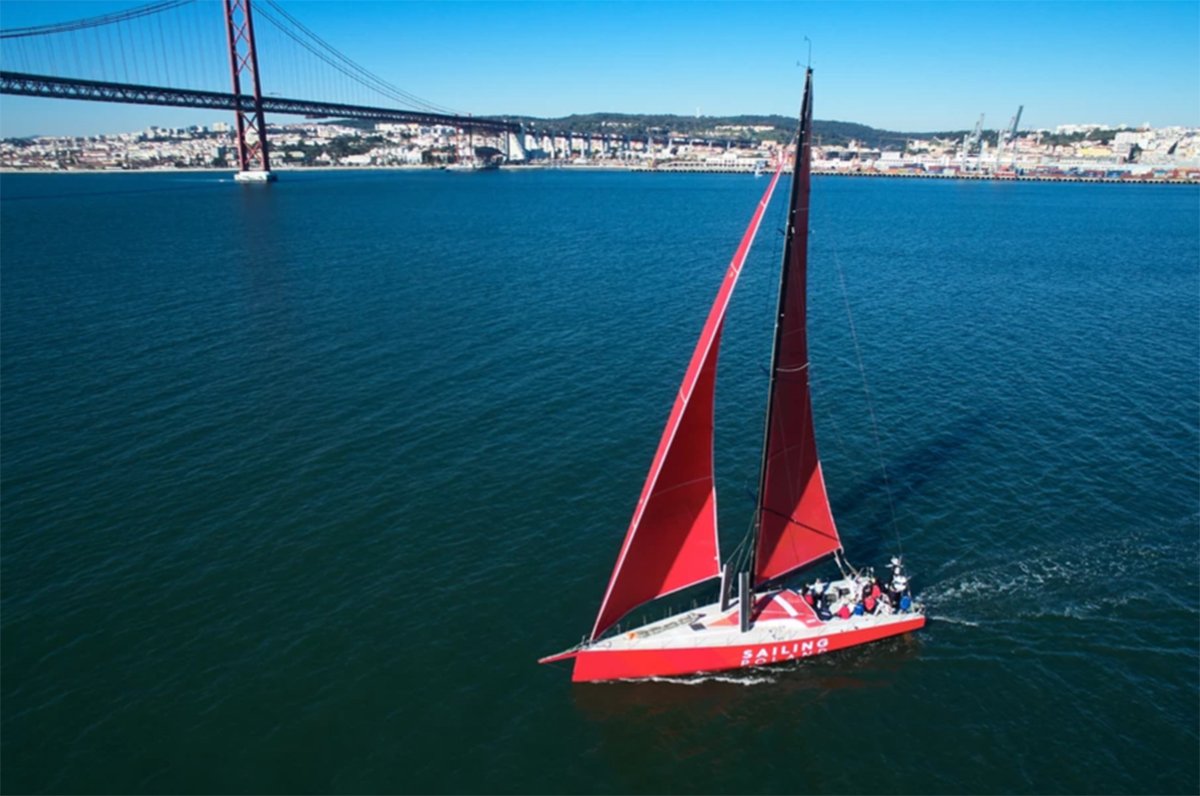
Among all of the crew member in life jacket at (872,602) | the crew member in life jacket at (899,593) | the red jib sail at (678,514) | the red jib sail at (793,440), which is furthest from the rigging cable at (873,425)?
the red jib sail at (678,514)

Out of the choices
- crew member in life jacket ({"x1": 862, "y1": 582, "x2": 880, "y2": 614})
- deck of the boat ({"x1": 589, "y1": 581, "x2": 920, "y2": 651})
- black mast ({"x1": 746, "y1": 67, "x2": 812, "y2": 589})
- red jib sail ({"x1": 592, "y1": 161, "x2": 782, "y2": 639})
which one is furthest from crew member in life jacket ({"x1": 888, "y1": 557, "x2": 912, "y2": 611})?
black mast ({"x1": 746, "y1": 67, "x2": 812, "y2": 589})

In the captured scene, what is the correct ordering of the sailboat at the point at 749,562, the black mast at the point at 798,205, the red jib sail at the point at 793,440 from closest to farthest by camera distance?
the black mast at the point at 798,205
the red jib sail at the point at 793,440
the sailboat at the point at 749,562

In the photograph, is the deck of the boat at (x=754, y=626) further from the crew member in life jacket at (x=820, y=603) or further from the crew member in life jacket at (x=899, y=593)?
the crew member in life jacket at (x=899, y=593)

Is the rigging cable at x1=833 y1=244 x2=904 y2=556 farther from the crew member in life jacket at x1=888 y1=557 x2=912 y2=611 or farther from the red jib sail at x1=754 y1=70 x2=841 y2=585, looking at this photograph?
the red jib sail at x1=754 y1=70 x2=841 y2=585

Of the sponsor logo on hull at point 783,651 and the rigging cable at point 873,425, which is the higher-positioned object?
the rigging cable at point 873,425

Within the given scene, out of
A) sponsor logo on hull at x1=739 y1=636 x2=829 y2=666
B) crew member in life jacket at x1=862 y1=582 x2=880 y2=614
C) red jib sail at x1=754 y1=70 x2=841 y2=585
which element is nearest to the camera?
red jib sail at x1=754 y1=70 x2=841 y2=585

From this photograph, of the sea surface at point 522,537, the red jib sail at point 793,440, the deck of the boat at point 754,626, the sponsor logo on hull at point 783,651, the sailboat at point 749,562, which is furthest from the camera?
the sponsor logo on hull at point 783,651
